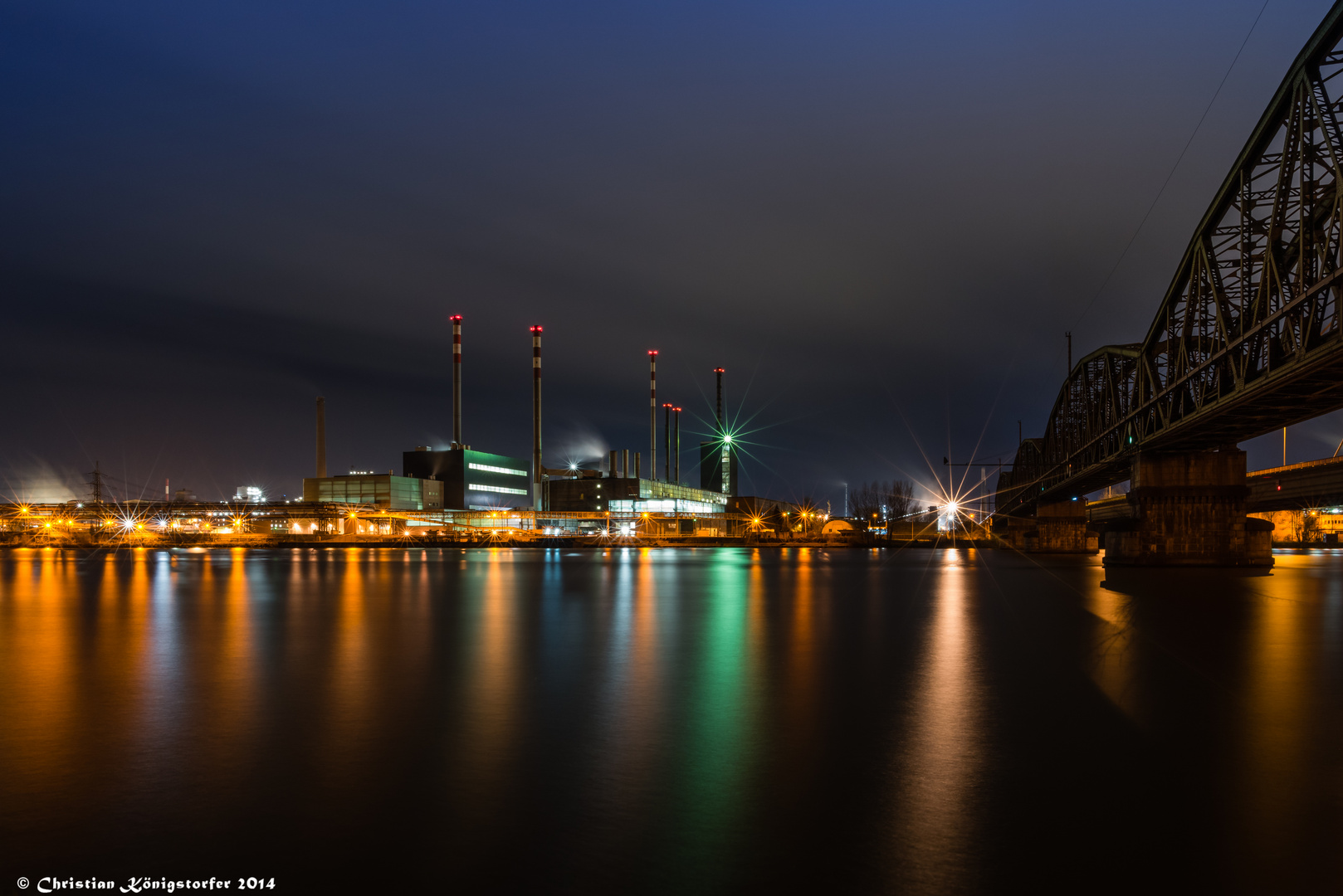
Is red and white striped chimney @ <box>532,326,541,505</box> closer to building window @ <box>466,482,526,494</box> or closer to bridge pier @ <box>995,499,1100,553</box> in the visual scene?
building window @ <box>466,482,526,494</box>

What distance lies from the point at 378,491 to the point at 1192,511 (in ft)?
425

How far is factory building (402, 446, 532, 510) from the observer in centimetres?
16575

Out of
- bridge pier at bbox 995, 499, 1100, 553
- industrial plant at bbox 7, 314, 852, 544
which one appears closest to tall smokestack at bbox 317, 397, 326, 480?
industrial plant at bbox 7, 314, 852, 544

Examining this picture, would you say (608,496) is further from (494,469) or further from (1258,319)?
(1258,319)

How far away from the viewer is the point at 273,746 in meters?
11.0

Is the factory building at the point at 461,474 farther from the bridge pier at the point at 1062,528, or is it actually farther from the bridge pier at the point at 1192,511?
the bridge pier at the point at 1192,511

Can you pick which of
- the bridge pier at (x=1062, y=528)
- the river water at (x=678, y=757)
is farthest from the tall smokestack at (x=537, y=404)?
the river water at (x=678, y=757)

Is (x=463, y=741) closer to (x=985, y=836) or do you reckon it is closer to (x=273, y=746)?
(x=273, y=746)

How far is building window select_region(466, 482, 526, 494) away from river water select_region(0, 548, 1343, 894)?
145416mm

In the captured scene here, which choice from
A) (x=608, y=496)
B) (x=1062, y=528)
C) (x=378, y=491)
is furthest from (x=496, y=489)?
(x=1062, y=528)

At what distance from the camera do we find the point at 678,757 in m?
10.6

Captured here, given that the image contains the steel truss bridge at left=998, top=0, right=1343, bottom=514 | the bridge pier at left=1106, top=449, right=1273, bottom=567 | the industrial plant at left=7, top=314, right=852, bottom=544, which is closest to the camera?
the steel truss bridge at left=998, top=0, right=1343, bottom=514

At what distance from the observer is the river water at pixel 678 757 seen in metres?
7.24

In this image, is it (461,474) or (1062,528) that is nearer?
(1062,528)
